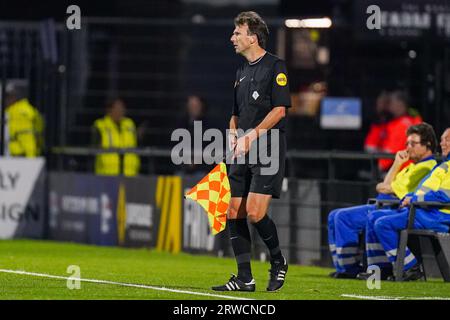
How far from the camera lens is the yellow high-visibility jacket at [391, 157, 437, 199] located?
47.4 feet

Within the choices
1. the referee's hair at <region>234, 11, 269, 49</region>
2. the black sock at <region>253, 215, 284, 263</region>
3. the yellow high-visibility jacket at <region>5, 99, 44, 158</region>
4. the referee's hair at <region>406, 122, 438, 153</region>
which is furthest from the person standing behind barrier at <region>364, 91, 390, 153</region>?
the referee's hair at <region>234, 11, 269, 49</region>

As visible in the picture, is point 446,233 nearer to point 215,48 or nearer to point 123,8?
point 215,48

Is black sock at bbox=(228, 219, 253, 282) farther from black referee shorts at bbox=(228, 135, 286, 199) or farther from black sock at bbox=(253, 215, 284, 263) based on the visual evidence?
black referee shorts at bbox=(228, 135, 286, 199)

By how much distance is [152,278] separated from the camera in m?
13.8

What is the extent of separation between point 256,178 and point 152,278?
2.28m

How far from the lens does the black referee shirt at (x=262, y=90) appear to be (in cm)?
1201

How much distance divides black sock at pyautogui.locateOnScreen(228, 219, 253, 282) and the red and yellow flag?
15 cm

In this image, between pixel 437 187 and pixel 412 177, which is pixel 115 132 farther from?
pixel 437 187

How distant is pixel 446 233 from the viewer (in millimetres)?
14203

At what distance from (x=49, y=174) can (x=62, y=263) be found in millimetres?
5789

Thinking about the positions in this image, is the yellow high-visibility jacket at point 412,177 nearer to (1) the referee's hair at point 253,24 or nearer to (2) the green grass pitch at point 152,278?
(2) the green grass pitch at point 152,278

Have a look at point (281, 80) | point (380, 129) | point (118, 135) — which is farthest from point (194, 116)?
point (281, 80)

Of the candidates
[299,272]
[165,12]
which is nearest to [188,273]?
[299,272]

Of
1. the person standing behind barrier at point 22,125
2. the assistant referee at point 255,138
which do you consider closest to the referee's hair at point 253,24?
the assistant referee at point 255,138
